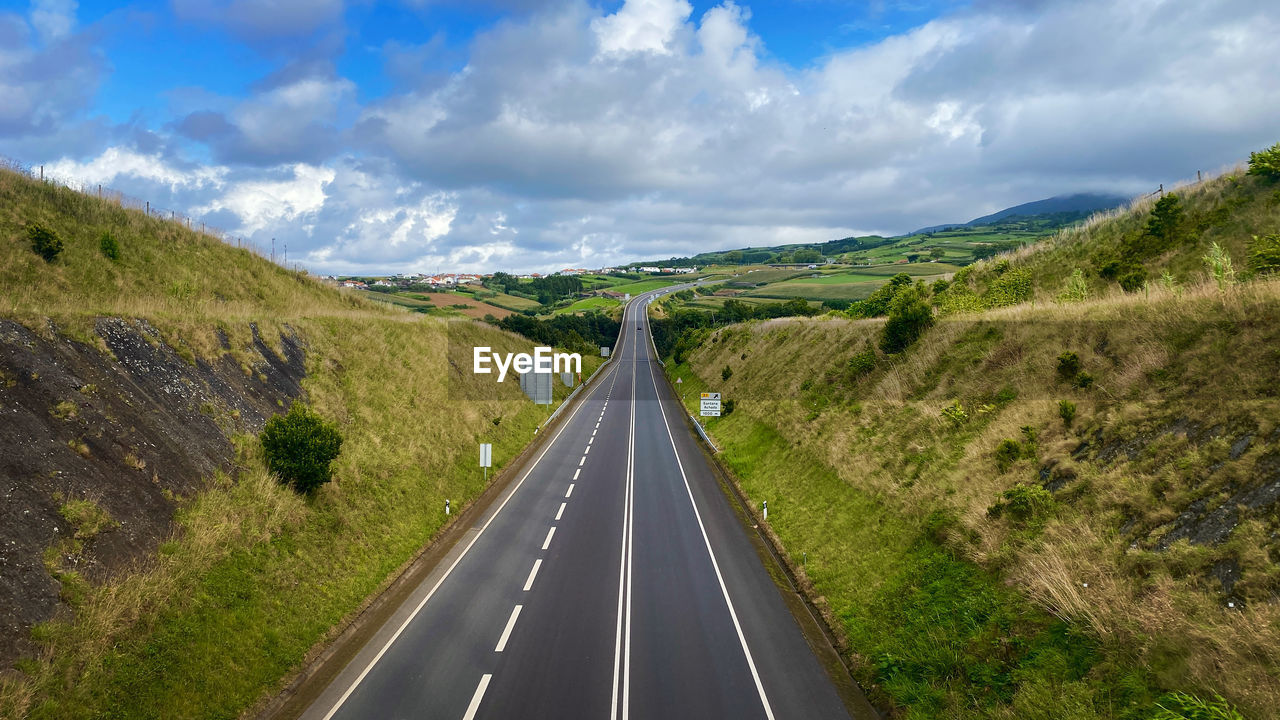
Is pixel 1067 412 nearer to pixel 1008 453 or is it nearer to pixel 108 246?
pixel 1008 453

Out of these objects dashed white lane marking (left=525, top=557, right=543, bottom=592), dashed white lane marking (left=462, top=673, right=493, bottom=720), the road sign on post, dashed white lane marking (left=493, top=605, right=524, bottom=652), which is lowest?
dashed white lane marking (left=525, top=557, right=543, bottom=592)

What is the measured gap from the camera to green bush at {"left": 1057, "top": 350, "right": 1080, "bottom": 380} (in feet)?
54.7

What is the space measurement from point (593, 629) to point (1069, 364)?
55.0 ft

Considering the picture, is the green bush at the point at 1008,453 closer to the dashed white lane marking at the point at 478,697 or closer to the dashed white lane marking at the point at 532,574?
the dashed white lane marking at the point at 532,574

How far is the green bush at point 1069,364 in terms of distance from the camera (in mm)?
16688

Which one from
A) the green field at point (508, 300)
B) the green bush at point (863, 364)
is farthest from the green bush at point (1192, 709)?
the green field at point (508, 300)

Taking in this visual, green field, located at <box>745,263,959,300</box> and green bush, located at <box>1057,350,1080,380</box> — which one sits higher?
green field, located at <box>745,263,959,300</box>

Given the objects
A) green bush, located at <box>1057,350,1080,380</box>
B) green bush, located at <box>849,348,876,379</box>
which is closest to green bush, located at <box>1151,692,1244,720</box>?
green bush, located at <box>1057,350,1080,380</box>

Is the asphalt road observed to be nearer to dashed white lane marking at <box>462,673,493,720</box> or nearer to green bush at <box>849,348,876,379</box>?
dashed white lane marking at <box>462,673,493,720</box>

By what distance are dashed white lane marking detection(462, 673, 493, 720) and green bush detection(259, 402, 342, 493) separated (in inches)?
369

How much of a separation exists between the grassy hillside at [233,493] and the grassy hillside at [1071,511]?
13.9 m

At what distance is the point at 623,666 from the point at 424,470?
15.0 metres

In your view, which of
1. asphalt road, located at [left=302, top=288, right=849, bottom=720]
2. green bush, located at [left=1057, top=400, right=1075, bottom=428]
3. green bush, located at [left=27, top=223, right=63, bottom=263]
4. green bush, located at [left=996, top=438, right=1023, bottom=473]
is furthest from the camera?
green bush, located at [left=27, top=223, right=63, bottom=263]

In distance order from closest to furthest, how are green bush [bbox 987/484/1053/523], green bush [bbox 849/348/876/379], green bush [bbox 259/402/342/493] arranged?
green bush [bbox 987/484/1053/523], green bush [bbox 259/402/342/493], green bush [bbox 849/348/876/379]
